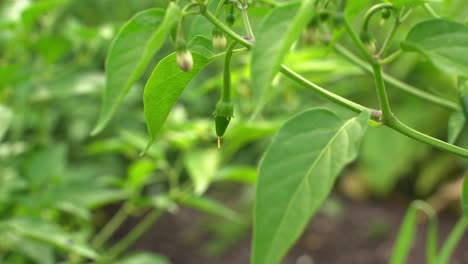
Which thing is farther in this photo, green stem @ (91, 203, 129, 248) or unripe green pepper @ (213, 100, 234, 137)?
green stem @ (91, 203, 129, 248)

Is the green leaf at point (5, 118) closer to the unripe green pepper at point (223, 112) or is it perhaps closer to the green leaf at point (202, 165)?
the green leaf at point (202, 165)

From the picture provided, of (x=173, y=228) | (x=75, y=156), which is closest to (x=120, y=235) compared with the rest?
(x=173, y=228)

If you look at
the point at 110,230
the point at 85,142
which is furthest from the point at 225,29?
the point at 85,142

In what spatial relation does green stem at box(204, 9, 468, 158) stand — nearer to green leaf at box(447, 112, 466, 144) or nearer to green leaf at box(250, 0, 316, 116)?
green leaf at box(250, 0, 316, 116)

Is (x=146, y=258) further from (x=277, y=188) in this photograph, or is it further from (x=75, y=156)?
(x=75, y=156)

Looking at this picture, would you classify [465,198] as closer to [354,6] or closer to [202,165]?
[354,6]

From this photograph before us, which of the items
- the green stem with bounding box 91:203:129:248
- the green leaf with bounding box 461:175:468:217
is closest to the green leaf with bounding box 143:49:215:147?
the green leaf with bounding box 461:175:468:217
